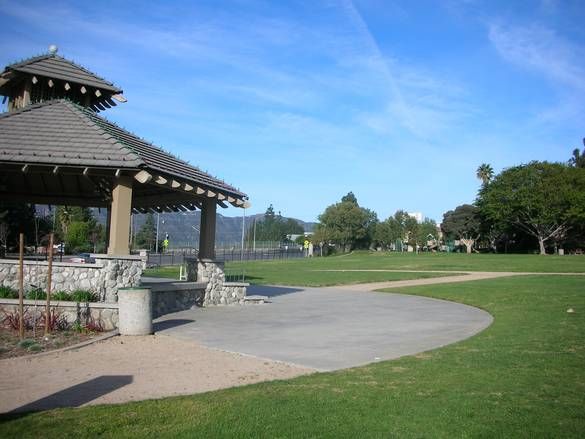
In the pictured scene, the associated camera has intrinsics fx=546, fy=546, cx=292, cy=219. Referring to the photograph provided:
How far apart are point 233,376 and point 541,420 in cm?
423

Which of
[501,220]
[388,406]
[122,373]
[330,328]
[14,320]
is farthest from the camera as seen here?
[501,220]

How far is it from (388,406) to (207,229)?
38.4 feet

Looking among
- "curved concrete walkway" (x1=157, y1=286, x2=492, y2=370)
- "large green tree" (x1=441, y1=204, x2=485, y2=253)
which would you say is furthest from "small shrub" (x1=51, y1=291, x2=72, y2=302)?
"large green tree" (x1=441, y1=204, x2=485, y2=253)

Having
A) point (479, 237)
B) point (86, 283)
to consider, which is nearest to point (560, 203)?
point (479, 237)

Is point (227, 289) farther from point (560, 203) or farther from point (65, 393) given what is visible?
point (560, 203)

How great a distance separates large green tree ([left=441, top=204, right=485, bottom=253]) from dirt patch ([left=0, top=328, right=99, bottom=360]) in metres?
88.7

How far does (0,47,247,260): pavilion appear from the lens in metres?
13.2

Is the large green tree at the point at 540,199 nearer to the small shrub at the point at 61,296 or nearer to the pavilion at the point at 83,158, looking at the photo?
the pavilion at the point at 83,158

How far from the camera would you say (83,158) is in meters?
13.1

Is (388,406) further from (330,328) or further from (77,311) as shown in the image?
(77,311)

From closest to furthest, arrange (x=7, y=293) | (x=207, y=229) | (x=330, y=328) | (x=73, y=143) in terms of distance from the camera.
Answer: (x=7, y=293) < (x=330, y=328) < (x=73, y=143) < (x=207, y=229)

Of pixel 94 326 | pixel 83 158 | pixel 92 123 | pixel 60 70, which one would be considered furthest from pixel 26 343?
pixel 60 70

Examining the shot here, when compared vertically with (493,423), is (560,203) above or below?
above

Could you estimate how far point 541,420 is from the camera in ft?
18.2
